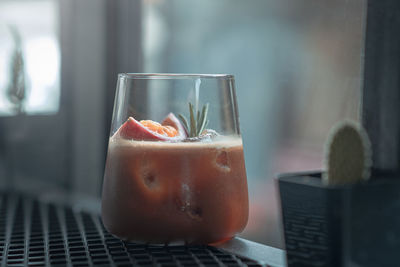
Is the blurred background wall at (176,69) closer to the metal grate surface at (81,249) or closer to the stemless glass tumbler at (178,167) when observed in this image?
the stemless glass tumbler at (178,167)

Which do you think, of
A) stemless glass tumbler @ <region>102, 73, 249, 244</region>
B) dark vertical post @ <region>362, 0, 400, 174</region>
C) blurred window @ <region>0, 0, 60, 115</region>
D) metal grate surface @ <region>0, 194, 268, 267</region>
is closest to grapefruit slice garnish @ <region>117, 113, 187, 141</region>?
stemless glass tumbler @ <region>102, 73, 249, 244</region>

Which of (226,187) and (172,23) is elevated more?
(172,23)

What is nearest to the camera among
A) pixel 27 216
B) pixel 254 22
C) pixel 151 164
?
pixel 151 164

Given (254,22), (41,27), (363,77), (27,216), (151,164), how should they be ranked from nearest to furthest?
1. (151,164)
2. (363,77)
3. (27,216)
4. (254,22)
5. (41,27)

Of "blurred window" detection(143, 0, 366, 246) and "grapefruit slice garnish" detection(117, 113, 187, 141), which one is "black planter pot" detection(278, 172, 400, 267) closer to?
"grapefruit slice garnish" detection(117, 113, 187, 141)

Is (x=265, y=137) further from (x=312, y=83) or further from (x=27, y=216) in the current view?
(x=27, y=216)

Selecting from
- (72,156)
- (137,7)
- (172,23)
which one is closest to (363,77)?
(172,23)

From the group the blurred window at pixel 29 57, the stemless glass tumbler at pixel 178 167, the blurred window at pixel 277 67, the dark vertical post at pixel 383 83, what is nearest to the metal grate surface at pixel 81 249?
the stemless glass tumbler at pixel 178 167
